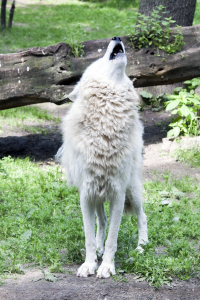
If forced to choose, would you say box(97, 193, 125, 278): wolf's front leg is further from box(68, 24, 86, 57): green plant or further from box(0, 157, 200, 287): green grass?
box(68, 24, 86, 57): green plant

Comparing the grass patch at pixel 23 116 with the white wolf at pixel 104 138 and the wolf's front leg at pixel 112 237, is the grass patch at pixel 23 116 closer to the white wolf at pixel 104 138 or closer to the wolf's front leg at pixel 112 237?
the white wolf at pixel 104 138

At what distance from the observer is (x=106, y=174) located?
272 centimetres

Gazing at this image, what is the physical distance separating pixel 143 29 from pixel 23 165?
325cm

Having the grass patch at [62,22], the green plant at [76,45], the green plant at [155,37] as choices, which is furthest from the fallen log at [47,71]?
the grass patch at [62,22]

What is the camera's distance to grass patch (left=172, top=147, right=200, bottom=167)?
5.45 m

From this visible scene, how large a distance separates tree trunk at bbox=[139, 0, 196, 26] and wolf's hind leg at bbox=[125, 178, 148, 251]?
4.82 metres

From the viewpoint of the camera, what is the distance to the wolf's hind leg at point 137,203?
3182 mm

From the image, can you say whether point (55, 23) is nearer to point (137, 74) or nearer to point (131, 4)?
point (131, 4)

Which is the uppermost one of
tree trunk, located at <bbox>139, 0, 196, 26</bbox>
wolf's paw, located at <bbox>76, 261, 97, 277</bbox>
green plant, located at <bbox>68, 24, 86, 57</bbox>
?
tree trunk, located at <bbox>139, 0, 196, 26</bbox>

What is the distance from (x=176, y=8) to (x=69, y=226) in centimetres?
536

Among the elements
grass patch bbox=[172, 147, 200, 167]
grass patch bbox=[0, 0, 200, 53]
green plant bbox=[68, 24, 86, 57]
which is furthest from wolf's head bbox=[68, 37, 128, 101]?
grass patch bbox=[0, 0, 200, 53]

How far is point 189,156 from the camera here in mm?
5508

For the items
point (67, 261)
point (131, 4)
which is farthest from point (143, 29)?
point (131, 4)

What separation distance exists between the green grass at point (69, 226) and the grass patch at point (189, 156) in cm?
56
